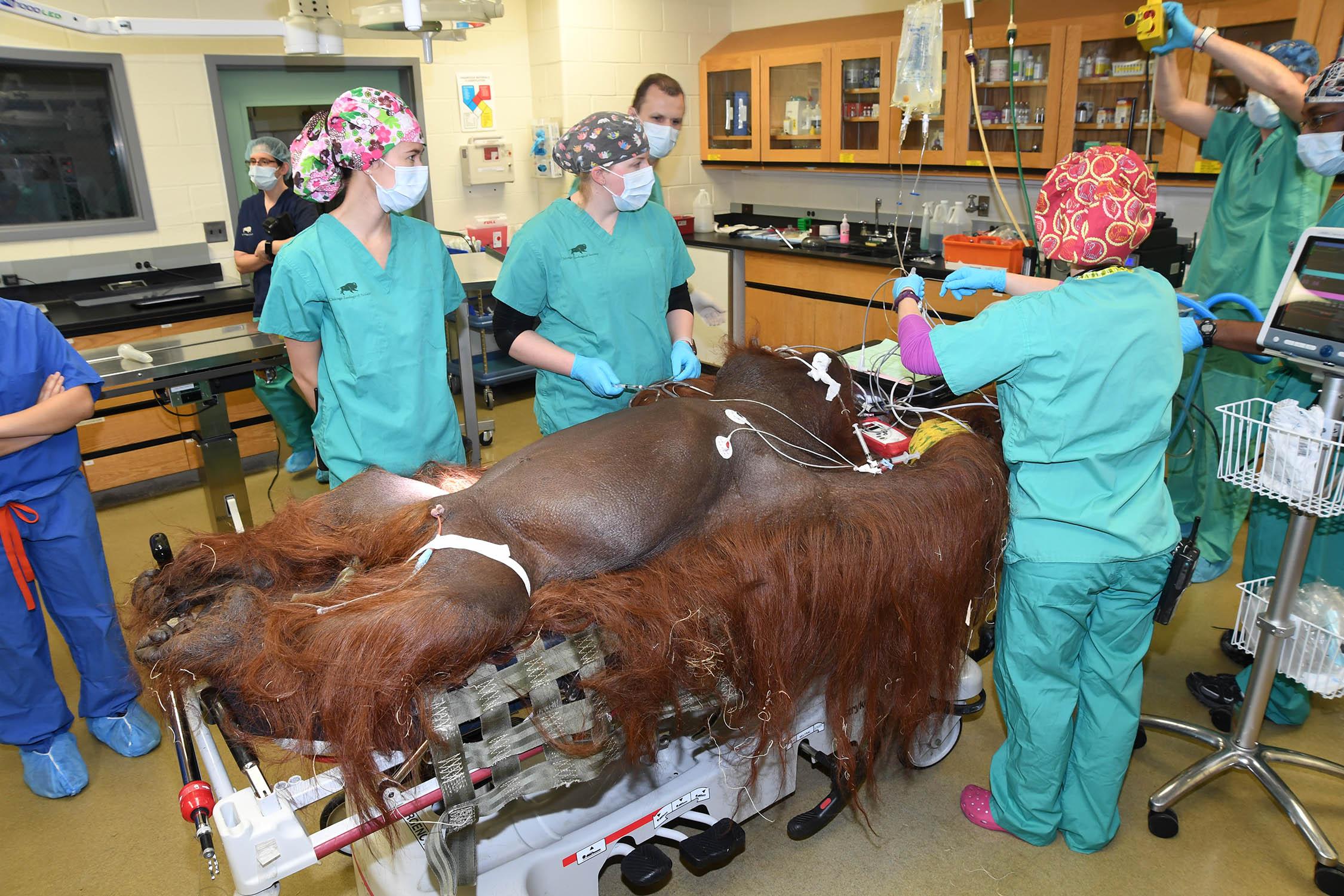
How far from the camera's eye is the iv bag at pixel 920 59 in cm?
313

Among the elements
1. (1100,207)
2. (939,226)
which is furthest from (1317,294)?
(939,226)

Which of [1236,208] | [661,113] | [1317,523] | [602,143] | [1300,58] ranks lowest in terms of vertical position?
[1317,523]

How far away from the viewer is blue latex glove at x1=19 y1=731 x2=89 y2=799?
2.31m

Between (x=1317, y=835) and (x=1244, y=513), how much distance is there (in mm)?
1319

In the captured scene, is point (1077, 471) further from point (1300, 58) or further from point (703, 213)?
point (703, 213)

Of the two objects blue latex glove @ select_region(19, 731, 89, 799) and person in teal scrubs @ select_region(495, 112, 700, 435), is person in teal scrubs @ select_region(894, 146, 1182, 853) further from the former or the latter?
blue latex glove @ select_region(19, 731, 89, 799)

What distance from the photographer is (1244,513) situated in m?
2.96

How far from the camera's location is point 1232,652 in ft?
8.88

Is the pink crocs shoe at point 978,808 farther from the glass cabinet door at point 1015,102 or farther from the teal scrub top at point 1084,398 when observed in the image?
the glass cabinet door at point 1015,102

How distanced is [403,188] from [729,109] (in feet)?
13.0

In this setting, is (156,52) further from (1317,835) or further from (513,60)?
(1317,835)

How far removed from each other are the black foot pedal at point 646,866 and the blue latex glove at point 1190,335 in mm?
1452

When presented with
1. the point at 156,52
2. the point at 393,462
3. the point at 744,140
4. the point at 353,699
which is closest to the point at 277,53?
the point at 156,52

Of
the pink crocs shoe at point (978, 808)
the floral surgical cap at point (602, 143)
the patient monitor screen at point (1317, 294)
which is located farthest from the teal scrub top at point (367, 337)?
the patient monitor screen at point (1317, 294)
